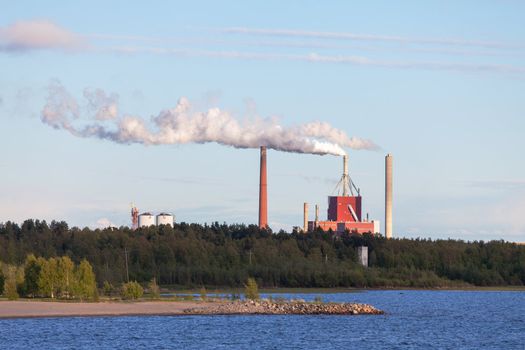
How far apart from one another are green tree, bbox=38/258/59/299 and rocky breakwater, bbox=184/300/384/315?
18069 millimetres

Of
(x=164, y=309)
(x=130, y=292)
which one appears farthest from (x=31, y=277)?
(x=164, y=309)

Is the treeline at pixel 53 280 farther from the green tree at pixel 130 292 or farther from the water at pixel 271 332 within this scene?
the water at pixel 271 332

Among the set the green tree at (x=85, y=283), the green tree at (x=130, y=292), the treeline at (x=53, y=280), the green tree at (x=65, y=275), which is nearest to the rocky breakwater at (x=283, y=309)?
the green tree at (x=130, y=292)

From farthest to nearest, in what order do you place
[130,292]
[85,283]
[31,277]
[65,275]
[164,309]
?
[130,292] < [85,283] < [31,277] < [65,275] < [164,309]

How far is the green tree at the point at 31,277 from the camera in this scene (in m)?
136

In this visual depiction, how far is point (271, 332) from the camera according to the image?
106750 mm

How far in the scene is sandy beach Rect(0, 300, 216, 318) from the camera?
119312 millimetres

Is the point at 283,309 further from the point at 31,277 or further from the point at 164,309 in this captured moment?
the point at 31,277

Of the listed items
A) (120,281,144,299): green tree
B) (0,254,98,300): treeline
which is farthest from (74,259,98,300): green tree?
(120,281,144,299): green tree

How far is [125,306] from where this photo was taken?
129m

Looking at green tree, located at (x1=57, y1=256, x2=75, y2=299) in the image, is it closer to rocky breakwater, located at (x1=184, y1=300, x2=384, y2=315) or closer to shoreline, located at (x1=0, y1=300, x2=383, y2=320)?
shoreline, located at (x1=0, y1=300, x2=383, y2=320)

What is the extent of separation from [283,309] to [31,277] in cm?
2947

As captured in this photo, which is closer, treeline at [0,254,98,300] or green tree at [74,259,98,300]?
treeline at [0,254,98,300]

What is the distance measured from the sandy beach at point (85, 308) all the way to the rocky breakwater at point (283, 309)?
301cm
